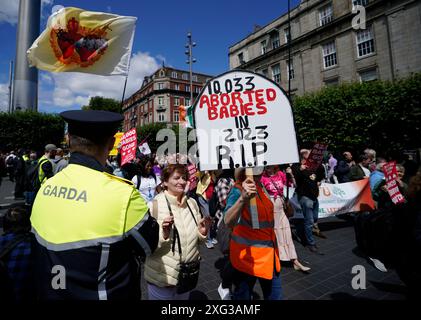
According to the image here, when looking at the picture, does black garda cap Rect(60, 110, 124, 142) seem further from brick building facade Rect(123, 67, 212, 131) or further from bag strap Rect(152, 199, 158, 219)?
brick building facade Rect(123, 67, 212, 131)

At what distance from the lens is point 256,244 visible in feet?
7.49

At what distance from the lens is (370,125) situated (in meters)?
13.3

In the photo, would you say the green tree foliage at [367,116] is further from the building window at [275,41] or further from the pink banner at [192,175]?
the building window at [275,41]

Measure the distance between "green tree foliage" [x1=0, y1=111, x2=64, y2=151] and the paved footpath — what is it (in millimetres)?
25871

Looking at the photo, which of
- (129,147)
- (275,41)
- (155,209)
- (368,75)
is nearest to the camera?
(155,209)

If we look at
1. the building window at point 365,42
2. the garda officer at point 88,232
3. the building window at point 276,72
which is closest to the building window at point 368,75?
the building window at point 365,42

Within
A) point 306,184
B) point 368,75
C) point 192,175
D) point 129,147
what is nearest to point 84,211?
point 192,175

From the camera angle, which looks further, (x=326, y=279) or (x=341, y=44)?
(x=341, y=44)

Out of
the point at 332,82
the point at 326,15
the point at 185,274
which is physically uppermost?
the point at 326,15

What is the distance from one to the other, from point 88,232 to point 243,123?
1.42 m

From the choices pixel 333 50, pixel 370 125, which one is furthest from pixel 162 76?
pixel 370 125

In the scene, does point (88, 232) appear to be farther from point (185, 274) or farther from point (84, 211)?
point (185, 274)

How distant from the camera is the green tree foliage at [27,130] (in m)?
21.9

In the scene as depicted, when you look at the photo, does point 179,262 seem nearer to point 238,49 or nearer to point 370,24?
point 370,24
